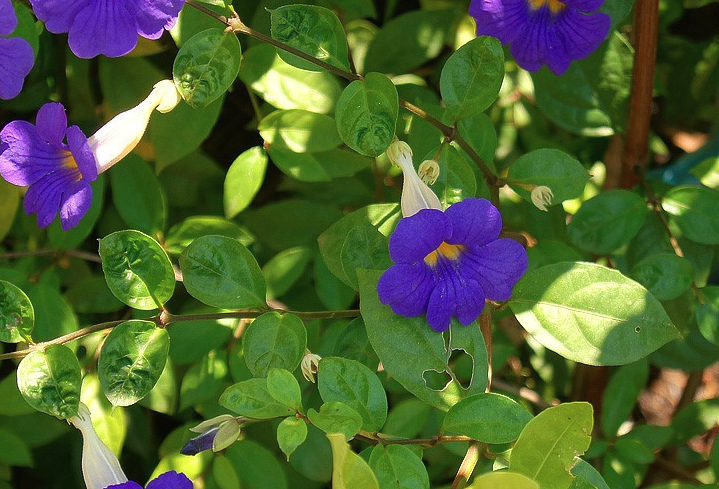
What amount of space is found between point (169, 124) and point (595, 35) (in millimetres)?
731

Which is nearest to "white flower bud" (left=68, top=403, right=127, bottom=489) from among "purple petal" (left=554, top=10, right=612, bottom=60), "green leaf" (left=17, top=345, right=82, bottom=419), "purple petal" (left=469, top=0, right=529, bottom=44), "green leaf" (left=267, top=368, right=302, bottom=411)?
"green leaf" (left=17, top=345, right=82, bottom=419)

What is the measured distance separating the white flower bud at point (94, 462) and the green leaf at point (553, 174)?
2.29 ft

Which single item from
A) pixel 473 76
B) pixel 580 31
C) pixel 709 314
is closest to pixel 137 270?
pixel 473 76

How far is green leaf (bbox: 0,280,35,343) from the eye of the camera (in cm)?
108

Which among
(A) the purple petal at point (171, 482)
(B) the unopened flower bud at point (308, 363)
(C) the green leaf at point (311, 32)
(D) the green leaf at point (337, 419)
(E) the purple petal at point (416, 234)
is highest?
(C) the green leaf at point (311, 32)

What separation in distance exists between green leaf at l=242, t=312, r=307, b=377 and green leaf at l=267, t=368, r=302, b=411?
0.31 ft

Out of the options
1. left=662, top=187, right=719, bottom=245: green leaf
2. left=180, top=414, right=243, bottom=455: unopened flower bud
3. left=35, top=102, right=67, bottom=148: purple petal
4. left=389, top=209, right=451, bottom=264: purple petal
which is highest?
left=35, top=102, right=67, bottom=148: purple petal

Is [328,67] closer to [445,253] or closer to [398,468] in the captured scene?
[445,253]

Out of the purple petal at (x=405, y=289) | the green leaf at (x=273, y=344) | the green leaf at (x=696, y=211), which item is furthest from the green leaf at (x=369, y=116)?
the green leaf at (x=696, y=211)

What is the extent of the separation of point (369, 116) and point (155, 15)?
30 centimetres

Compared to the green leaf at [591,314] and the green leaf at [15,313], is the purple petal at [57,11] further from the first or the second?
the green leaf at [591,314]

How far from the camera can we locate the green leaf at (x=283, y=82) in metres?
1.36

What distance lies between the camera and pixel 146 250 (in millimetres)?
1082

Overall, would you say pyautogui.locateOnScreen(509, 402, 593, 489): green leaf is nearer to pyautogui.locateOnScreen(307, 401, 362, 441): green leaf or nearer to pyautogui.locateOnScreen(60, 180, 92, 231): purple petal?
pyautogui.locateOnScreen(307, 401, 362, 441): green leaf
